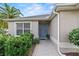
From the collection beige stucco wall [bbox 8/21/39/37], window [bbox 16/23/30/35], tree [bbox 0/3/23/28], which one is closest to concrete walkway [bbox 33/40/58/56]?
beige stucco wall [bbox 8/21/39/37]

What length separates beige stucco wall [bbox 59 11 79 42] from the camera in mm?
11158

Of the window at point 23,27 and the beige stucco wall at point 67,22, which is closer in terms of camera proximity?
the beige stucco wall at point 67,22

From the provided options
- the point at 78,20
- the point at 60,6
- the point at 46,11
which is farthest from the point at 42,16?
the point at 78,20

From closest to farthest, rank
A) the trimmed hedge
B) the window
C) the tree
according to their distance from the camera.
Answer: the trimmed hedge, the tree, the window

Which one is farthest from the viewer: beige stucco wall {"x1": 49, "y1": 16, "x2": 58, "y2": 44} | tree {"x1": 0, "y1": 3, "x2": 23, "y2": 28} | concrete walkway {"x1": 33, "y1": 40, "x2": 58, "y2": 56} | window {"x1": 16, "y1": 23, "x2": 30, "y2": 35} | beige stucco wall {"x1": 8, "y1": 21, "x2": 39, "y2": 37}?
beige stucco wall {"x1": 49, "y1": 16, "x2": 58, "y2": 44}

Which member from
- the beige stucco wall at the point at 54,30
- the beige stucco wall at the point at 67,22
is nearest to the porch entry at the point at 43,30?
the beige stucco wall at the point at 54,30

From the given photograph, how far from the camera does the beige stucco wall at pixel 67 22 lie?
11.2m

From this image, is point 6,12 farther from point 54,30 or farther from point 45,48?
point 54,30

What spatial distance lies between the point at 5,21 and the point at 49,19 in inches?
131

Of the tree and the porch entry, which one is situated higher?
the tree

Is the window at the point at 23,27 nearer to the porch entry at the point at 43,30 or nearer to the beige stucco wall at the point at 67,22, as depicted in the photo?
the porch entry at the point at 43,30

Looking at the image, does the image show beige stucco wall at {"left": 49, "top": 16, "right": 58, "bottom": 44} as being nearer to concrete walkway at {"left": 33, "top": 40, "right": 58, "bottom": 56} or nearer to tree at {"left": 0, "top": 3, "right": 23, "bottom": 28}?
concrete walkway at {"left": 33, "top": 40, "right": 58, "bottom": 56}

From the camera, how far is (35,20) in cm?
1218


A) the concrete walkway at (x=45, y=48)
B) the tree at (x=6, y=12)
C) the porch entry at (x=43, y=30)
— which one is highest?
the tree at (x=6, y=12)
